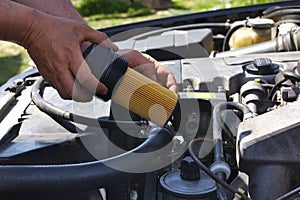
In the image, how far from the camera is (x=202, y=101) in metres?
1.14

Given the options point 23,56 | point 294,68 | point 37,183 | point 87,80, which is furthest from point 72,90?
point 23,56

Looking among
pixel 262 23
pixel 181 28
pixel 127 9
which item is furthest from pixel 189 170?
pixel 127 9

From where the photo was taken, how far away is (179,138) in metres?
1.13

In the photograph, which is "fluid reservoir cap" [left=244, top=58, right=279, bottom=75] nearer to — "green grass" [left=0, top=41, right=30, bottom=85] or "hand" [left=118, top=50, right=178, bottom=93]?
"hand" [left=118, top=50, right=178, bottom=93]

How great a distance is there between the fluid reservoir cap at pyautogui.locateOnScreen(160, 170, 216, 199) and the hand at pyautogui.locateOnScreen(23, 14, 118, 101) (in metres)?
0.20

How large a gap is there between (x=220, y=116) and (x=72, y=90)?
32 centimetres

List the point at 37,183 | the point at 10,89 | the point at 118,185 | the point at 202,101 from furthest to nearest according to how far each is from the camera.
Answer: the point at 10,89 → the point at 202,101 → the point at 118,185 → the point at 37,183

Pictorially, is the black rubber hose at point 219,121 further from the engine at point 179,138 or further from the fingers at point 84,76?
the fingers at point 84,76

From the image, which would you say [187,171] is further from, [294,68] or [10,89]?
[10,89]

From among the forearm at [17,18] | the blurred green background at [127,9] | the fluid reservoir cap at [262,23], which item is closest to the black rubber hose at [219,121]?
the forearm at [17,18]

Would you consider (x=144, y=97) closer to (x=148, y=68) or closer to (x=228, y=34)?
(x=148, y=68)

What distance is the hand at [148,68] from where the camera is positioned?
1106mm

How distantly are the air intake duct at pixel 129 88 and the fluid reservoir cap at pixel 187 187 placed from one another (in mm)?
127

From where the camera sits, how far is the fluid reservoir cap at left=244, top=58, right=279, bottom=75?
1.24 m
